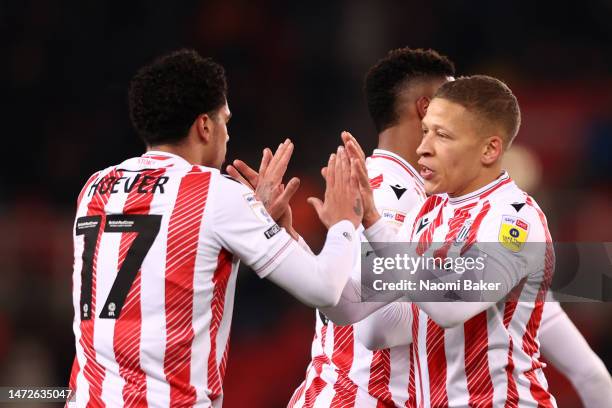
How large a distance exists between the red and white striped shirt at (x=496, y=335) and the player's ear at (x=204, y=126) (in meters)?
0.95

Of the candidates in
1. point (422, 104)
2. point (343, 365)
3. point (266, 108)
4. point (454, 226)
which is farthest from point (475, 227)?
point (266, 108)

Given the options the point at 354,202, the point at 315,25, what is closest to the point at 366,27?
the point at 315,25

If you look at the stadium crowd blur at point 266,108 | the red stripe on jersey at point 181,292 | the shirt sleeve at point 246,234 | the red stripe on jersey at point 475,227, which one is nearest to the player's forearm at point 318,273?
the shirt sleeve at point 246,234

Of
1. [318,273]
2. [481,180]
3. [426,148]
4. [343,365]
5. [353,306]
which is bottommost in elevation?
[343,365]

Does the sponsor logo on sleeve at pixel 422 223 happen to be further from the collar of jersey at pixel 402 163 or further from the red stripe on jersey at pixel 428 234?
the collar of jersey at pixel 402 163

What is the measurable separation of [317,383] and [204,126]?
4.30ft

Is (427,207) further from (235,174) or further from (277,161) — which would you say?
(235,174)

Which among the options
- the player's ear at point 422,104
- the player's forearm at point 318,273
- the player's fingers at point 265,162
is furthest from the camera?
the player's ear at point 422,104

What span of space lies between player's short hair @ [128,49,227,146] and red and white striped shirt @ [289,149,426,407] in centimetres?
96

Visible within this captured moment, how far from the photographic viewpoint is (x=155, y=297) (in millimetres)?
3307

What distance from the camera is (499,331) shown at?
11.0 ft

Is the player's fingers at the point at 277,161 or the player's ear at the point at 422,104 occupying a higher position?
A: the player's ear at the point at 422,104

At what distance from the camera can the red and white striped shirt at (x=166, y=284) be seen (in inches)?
130

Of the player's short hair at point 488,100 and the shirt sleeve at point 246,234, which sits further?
the player's short hair at point 488,100
